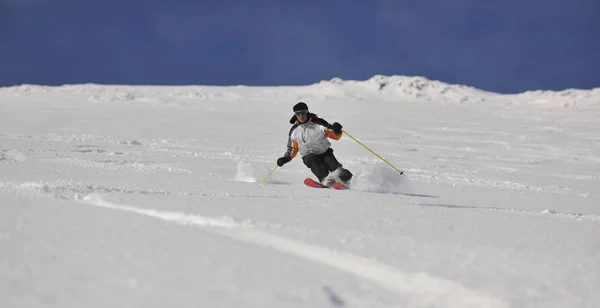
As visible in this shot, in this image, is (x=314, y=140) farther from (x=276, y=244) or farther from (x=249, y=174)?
(x=276, y=244)

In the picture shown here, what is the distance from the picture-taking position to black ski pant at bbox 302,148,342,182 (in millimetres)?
7151

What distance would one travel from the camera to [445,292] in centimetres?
253

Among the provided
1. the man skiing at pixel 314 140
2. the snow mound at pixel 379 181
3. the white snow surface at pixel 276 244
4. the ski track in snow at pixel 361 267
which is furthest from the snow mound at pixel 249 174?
the ski track in snow at pixel 361 267

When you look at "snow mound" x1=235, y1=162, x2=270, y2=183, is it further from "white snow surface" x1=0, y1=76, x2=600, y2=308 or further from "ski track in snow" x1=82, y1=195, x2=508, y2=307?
"ski track in snow" x1=82, y1=195, x2=508, y2=307

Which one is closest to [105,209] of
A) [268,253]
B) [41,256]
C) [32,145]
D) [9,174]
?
[41,256]

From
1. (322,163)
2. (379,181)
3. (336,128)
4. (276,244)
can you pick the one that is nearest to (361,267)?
(276,244)

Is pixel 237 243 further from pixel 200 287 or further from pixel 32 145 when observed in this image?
pixel 32 145

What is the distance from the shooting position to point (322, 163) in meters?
7.24

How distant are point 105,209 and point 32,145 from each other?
8379 mm

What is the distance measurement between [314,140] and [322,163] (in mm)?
316

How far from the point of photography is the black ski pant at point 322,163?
7.15 metres

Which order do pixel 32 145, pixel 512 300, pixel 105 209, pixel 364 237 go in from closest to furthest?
pixel 512 300
pixel 364 237
pixel 105 209
pixel 32 145

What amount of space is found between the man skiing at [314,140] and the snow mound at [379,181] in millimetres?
634

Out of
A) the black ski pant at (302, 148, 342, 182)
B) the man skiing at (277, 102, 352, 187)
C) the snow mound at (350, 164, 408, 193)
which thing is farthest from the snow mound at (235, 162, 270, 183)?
the snow mound at (350, 164, 408, 193)
